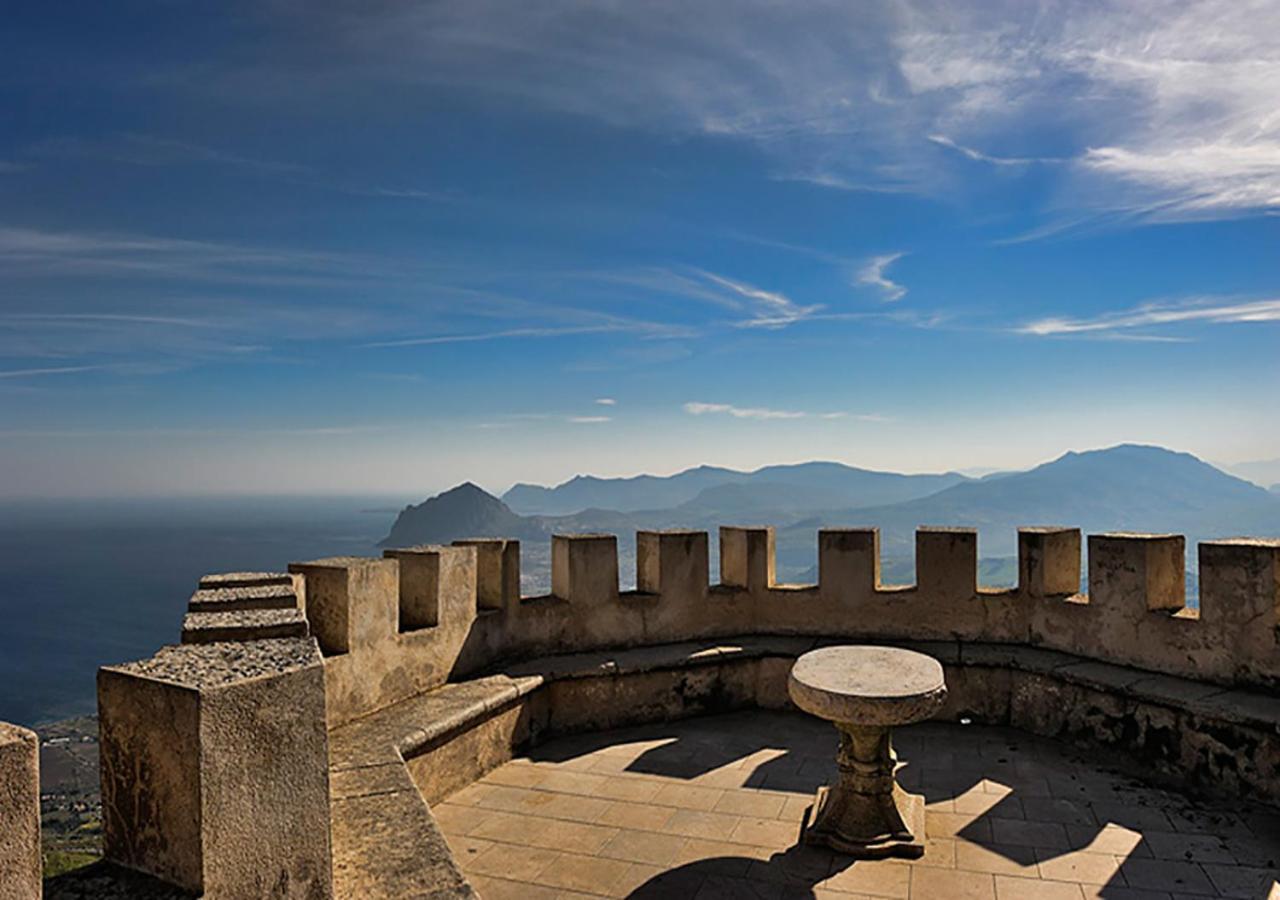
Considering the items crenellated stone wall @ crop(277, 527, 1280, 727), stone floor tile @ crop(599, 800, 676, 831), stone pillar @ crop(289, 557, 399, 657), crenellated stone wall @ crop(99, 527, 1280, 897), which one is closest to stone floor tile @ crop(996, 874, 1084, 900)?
stone floor tile @ crop(599, 800, 676, 831)

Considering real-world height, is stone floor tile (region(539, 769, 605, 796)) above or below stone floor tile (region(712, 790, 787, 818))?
below

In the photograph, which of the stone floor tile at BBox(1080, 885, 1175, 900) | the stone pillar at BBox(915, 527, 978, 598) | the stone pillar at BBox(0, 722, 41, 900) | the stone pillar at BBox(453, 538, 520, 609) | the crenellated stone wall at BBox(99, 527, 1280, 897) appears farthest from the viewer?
the stone pillar at BBox(915, 527, 978, 598)

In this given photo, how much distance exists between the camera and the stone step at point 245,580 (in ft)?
14.9

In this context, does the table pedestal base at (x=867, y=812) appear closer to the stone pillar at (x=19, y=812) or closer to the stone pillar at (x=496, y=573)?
the stone pillar at (x=496, y=573)

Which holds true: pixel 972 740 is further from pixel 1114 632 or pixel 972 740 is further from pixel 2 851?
pixel 2 851

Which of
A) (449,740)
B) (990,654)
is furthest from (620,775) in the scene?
(990,654)

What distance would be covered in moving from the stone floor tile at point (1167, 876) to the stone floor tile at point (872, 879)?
1208mm

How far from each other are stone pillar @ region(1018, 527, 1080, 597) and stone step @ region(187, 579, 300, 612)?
610 cm

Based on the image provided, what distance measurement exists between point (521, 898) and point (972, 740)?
4.18 meters

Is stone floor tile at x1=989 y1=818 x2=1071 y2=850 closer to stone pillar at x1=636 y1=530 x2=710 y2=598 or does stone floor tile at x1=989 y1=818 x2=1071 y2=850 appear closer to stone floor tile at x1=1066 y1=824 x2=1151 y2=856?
stone floor tile at x1=1066 y1=824 x2=1151 y2=856

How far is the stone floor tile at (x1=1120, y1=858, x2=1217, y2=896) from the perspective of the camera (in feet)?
13.7

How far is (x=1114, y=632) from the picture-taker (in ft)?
21.8

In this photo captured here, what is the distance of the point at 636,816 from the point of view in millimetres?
5145

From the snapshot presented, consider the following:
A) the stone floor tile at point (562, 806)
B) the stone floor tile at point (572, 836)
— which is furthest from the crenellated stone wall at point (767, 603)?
the stone floor tile at point (572, 836)
